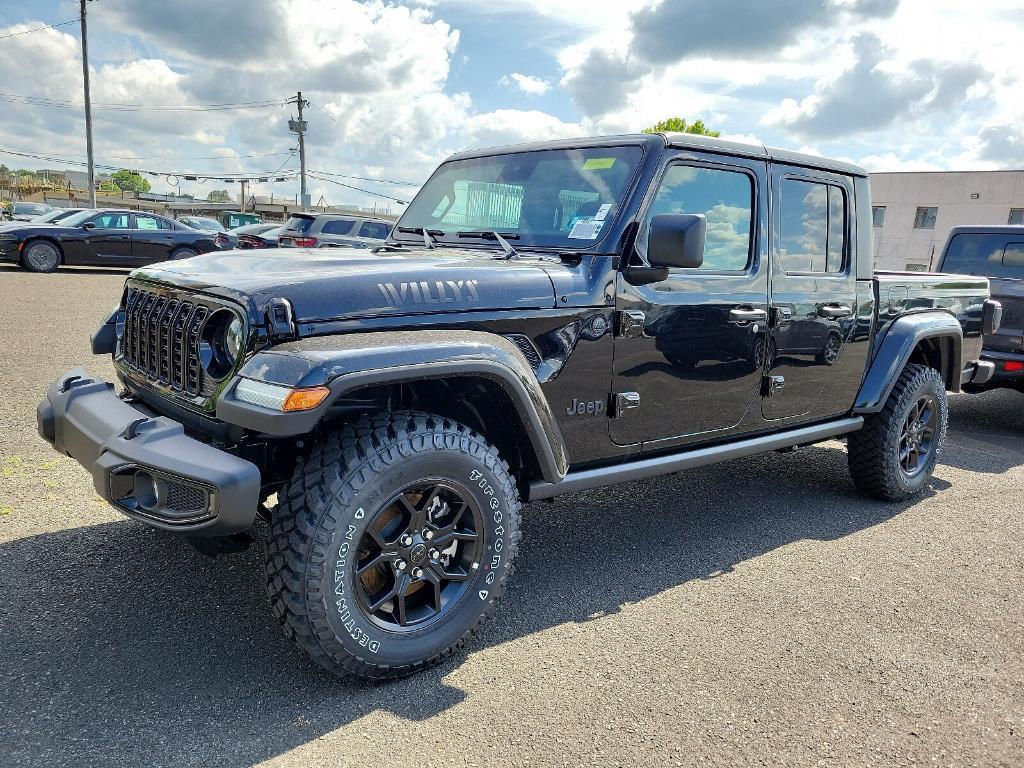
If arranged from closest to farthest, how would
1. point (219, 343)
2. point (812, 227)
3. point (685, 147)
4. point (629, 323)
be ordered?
point (219, 343) < point (629, 323) < point (685, 147) < point (812, 227)

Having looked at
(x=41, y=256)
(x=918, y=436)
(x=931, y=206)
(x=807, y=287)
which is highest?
(x=931, y=206)

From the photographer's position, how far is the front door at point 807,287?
12.5 feet

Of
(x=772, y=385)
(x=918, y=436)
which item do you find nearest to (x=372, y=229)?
(x=918, y=436)

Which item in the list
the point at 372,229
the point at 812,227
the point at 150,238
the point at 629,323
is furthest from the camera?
the point at 150,238

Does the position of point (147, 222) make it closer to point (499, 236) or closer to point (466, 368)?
point (499, 236)

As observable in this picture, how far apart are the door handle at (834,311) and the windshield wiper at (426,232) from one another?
2002 mm

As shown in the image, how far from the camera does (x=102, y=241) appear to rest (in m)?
15.7

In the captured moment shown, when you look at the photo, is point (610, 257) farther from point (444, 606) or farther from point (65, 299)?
point (65, 299)

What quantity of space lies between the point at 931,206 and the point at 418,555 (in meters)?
41.5

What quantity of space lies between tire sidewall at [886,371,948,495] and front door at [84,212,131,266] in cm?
1564

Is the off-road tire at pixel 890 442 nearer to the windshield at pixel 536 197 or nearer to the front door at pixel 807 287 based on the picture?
the front door at pixel 807 287

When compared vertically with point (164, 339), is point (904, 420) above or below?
below

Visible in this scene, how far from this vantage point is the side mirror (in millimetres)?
2922

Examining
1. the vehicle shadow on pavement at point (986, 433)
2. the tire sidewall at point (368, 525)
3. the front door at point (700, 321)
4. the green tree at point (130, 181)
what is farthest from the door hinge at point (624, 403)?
the green tree at point (130, 181)
